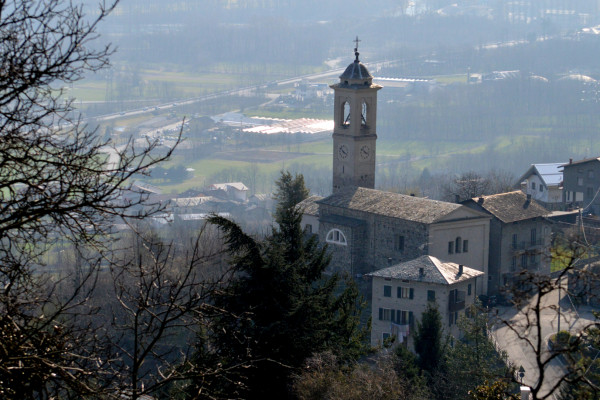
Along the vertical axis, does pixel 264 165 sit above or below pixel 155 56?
below

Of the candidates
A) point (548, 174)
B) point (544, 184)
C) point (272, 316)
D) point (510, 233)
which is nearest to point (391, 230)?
point (510, 233)

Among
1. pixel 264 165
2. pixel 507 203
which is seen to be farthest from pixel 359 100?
pixel 264 165

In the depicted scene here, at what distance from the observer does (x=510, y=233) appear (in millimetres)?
31594

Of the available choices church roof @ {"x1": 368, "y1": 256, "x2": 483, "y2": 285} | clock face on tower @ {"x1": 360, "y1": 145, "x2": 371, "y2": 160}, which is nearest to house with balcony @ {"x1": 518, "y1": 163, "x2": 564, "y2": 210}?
clock face on tower @ {"x1": 360, "y1": 145, "x2": 371, "y2": 160}

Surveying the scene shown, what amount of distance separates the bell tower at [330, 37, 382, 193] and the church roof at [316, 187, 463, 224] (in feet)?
10.0

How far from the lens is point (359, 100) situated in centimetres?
3659

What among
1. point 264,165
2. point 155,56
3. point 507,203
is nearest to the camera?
point 507,203

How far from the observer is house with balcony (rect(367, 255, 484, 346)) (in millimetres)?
26594

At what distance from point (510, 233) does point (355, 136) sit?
7.22m

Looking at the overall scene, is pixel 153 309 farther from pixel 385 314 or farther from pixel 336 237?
pixel 336 237

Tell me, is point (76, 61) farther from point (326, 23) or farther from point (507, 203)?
point (326, 23)

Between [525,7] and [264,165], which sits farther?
[525,7]

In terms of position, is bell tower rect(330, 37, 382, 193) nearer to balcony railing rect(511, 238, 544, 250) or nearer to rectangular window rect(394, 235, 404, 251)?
rectangular window rect(394, 235, 404, 251)

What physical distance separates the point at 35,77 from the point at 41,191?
2.35 feet
